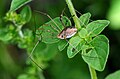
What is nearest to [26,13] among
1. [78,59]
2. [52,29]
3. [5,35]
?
[5,35]

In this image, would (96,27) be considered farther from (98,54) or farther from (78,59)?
(78,59)

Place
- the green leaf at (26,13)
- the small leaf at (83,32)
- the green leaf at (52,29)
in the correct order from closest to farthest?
the small leaf at (83,32) → the green leaf at (52,29) → the green leaf at (26,13)

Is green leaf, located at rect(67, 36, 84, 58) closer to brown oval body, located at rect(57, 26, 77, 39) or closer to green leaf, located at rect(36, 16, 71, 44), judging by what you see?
brown oval body, located at rect(57, 26, 77, 39)

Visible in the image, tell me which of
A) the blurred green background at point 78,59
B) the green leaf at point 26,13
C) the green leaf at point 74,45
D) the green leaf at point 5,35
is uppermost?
the green leaf at point 26,13

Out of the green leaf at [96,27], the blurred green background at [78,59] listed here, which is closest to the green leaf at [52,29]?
the green leaf at [96,27]

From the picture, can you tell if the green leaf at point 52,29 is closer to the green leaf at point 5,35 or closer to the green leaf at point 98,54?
the green leaf at point 98,54

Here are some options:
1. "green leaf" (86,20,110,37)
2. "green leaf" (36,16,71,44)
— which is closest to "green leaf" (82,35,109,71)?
"green leaf" (86,20,110,37)
